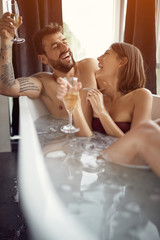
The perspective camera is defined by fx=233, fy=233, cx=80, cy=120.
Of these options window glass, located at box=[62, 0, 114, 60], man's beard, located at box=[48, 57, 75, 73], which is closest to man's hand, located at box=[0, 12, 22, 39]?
man's beard, located at box=[48, 57, 75, 73]

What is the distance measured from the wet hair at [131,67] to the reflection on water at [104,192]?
0.48 metres

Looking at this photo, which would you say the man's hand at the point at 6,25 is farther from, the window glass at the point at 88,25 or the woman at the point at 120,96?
the window glass at the point at 88,25

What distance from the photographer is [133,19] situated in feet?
8.54

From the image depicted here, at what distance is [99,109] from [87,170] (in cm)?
52

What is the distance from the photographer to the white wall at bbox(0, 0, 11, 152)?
2263 mm

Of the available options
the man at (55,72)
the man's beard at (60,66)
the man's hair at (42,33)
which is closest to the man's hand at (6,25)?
the man at (55,72)

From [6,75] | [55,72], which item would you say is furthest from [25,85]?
[55,72]

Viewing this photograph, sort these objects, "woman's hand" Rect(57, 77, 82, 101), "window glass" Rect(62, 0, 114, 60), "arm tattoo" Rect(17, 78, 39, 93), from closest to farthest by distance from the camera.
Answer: "woman's hand" Rect(57, 77, 82, 101), "arm tattoo" Rect(17, 78, 39, 93), "window glass" Rect(62, 0, 114, 60)

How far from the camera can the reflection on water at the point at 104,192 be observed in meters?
0.83

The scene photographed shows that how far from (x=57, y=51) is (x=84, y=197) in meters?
1.39

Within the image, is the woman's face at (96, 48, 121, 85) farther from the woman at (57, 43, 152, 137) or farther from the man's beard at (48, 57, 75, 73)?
the man's beard at (48, 57, 75, 73)

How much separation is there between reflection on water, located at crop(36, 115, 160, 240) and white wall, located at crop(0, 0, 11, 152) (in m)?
0.96

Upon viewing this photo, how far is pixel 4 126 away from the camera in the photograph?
2.33 m

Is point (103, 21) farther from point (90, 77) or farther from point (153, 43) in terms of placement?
point (90, 77)
